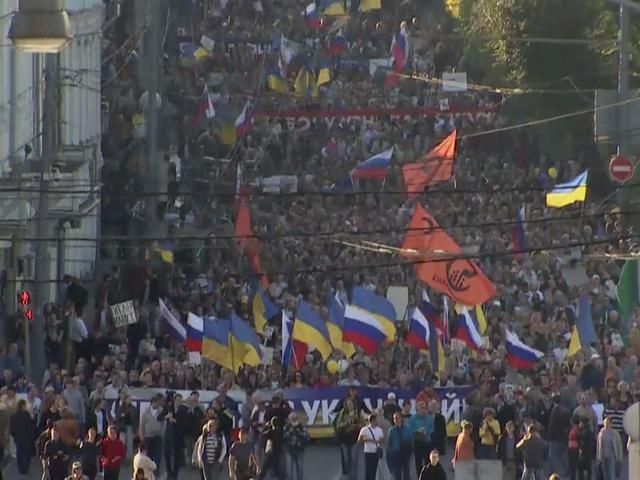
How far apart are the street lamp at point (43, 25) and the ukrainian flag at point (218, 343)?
20.8m

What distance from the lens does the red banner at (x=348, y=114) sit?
65.5m

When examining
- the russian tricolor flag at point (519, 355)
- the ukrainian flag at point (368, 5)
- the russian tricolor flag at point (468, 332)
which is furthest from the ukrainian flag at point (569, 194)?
the ukrainian flag at point (368, 5)

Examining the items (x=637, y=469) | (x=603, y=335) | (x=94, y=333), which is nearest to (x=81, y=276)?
(x=94, y=333)

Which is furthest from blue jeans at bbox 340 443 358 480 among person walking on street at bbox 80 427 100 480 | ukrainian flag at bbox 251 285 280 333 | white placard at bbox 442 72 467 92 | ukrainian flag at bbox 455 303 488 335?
white placard at bbox 442 72 467 92

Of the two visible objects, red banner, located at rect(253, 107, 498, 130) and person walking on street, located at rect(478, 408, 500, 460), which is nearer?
person walking on street, located at rect(478, 408, 500, 460)

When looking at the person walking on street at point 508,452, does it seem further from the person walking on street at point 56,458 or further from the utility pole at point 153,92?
the utility pole at point 153,92

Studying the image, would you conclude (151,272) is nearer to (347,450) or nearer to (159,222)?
(159,222)

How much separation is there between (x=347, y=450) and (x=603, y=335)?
8.87 metres

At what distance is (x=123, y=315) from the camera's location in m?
42.3

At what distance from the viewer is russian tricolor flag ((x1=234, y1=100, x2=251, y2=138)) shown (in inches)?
2532

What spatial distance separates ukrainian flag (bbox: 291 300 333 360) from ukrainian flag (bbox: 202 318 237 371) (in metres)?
0.93

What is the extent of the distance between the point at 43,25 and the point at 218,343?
20930 millimetres

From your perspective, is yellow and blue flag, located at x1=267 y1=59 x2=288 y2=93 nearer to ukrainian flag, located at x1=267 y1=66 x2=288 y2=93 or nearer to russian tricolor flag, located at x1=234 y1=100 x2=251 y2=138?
ukrainian flag, located at x1=267 y1=66 x2=288 y2=93

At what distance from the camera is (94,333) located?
4241 centimetres
